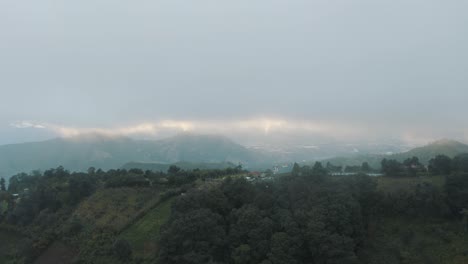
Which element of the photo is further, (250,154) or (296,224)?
(250,154)

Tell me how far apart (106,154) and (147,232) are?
507 feet

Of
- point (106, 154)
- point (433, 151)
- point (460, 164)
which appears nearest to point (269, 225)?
point (460, 164)

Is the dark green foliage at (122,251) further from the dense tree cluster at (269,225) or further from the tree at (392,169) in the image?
the tree at (392,169)

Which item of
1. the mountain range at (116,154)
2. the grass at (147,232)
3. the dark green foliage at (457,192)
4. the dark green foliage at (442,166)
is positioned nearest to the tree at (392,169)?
the dark green foliage at (442,166)

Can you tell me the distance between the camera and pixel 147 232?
32.3 metres

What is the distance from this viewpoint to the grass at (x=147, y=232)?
1168 inches

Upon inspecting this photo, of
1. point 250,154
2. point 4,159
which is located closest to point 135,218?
point 250,154

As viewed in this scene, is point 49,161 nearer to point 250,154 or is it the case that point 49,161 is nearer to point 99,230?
point 250,154

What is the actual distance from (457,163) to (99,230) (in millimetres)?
37935

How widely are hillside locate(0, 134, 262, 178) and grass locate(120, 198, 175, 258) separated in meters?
115

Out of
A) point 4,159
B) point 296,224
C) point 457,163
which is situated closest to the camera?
point 296,224

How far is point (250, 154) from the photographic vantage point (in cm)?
17125

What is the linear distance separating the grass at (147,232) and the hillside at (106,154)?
115 m

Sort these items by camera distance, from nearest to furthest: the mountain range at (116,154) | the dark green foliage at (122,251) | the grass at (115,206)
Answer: the dark green foliage at (122,251) < the grass at (115,206) < the mountain range at (116,154)
